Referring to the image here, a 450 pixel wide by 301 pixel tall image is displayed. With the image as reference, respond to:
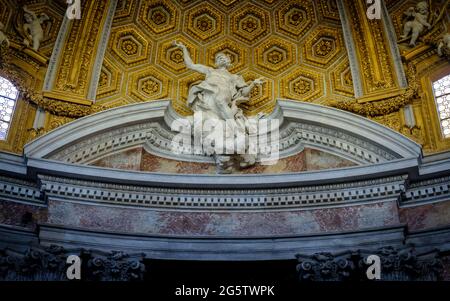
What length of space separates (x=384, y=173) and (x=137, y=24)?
6.77 meters

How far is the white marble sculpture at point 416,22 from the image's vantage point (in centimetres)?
1415

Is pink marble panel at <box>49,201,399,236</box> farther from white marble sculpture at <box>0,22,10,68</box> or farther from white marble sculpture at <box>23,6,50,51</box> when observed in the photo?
→ white marble sculpture at <box>23,6,50,51</box>

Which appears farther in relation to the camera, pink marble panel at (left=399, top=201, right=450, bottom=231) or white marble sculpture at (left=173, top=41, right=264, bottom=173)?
white marble sculpture at (left=173, top=41, right=264, bottom=173)

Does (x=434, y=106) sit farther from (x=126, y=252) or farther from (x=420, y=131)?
(x=126, y=252)

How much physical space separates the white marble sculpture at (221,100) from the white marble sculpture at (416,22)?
3321 millimetres

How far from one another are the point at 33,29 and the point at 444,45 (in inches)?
335

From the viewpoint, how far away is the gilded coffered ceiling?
14.9 meters

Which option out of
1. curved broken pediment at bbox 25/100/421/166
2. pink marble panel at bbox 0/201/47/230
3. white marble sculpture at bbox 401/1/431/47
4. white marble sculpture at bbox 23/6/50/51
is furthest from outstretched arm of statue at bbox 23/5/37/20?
white marble sculpture at bbox 401/1/431/47

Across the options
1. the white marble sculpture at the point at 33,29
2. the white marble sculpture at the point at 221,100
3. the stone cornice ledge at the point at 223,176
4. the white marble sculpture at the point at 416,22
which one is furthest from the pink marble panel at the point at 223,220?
the white marble sculpture at the point at 416,22

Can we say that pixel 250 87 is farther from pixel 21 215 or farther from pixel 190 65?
pixel 21 215

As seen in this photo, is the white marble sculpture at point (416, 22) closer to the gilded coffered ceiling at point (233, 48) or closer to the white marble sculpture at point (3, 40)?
the gilded coffered ceiling at point (233, 48)

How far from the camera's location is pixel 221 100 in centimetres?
1388

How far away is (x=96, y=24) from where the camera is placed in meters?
14.9

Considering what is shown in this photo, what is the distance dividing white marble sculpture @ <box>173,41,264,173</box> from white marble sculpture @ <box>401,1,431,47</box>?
10.9 ft
